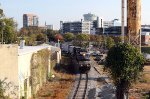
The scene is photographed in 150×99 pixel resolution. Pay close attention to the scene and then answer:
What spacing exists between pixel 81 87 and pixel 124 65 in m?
14.9

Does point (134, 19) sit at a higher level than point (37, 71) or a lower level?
higher

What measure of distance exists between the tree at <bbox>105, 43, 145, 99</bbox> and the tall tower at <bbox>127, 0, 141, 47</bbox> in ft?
38.4

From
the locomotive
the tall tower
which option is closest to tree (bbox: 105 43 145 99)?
the tall tower

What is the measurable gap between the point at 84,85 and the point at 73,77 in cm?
693

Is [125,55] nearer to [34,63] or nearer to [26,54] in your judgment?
[26,54]

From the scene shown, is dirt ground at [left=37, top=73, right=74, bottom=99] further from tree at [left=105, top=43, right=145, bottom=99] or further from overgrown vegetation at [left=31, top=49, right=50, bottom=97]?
tree at [left=105, top=43, right=145, bottom=99]

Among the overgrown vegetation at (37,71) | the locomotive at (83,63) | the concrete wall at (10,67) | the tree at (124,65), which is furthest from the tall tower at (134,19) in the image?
the locomotive at (83,63)

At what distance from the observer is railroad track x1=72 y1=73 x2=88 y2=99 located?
3110 cm

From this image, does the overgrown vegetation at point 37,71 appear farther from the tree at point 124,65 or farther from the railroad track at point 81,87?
the tree at point 124,65

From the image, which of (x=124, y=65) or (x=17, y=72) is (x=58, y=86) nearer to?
(x=17, y=72)

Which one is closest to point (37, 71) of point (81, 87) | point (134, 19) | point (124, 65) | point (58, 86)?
point (58, 86)

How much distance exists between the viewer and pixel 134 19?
35.1 metres

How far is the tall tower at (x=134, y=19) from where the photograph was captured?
1359 inches

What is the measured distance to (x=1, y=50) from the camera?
23203 millimetres
